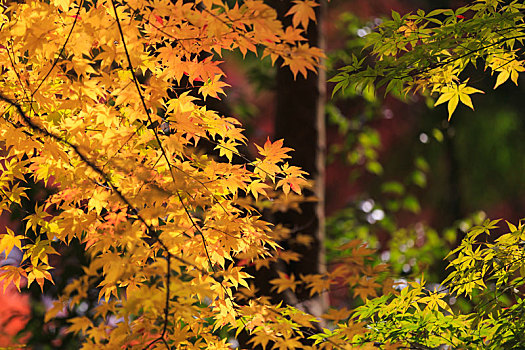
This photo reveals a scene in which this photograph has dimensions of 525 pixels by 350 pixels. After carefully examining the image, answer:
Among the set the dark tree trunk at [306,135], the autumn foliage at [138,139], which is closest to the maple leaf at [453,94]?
the autumn foliage at [138,139]

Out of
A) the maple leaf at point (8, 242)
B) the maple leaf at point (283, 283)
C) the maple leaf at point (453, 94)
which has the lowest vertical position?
the maple leaf at point (283, 283)

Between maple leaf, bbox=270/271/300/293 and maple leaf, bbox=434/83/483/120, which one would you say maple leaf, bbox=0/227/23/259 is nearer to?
maple leaf, bbox=270/271/300/293

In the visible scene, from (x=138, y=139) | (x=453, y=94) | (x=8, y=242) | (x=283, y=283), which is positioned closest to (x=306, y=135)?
(x=283, y=283)

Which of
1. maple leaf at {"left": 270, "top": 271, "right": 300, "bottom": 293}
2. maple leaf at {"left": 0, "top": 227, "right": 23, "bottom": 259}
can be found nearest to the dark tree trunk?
maple leaf at {"left": 270, "top": 271, "right": 300, "bottom": 293}

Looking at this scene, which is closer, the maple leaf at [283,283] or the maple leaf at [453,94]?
the maple leaf at [453,94]

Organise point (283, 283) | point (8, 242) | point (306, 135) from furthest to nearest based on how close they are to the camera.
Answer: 1. point (306, 135)
2. point (283, 283)
3. point (8, 242)

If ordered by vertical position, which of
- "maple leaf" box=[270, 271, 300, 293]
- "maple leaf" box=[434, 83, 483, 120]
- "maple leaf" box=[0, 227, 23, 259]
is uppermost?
"maple leaf" box=[434, 83, 483, 120]

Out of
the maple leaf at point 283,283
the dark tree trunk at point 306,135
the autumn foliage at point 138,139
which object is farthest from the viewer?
the dark tree trunk at point 306,135

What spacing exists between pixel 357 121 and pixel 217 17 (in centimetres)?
403

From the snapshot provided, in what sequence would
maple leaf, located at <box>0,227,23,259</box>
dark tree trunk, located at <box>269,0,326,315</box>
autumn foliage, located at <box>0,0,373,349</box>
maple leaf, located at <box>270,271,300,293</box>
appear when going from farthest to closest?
dark tree trunk, located at <box>269,0,326,315</box> < maple leaf, located at <box>270,271,300,293</box> < maple leaf, located at <box>0,227,23,259</box> < autumn foliage, located at <box>0,0,373,349</box>

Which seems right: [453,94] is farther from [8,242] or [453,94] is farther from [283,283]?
[8,242]

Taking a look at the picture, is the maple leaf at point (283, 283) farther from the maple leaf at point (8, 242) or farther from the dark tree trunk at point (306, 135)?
the maple leaf at point (8, 242)

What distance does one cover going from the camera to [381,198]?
7000 millimetres

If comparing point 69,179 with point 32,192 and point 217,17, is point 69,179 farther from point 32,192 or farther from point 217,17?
point 32,192
